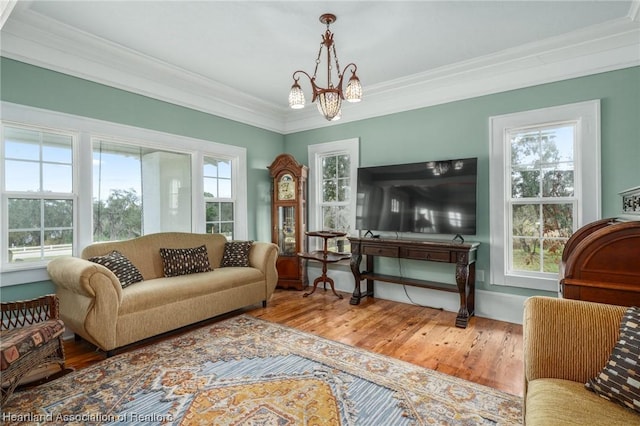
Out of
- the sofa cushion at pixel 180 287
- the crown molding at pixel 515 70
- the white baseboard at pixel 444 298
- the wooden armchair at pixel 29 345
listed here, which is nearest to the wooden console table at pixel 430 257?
the white baseboard at pixel 444 298

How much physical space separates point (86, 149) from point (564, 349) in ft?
12.9

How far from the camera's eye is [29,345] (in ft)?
6.44

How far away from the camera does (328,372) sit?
2393 mm

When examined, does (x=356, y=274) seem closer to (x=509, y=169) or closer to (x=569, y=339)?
(x=509, y=169)

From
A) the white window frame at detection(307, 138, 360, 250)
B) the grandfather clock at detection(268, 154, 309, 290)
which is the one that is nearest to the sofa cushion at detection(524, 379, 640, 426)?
the grandfather clock at detection(268, 154, 309, 290)

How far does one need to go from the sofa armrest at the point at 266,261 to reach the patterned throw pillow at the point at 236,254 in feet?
0.24

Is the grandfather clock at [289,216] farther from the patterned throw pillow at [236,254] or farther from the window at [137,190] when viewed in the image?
the window at [137,190]

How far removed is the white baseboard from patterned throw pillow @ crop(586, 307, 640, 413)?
2.26 meters

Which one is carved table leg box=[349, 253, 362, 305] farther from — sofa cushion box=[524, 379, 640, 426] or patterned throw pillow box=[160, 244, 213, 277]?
sofa cushion box=[524, 379, 640, 426]

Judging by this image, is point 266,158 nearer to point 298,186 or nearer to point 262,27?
point 298,186

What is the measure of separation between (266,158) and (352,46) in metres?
2.40

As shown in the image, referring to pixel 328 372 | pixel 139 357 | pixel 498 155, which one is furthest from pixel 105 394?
pixel 498 155

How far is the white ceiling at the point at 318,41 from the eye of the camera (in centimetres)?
257

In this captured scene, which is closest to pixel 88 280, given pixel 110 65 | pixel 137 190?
pixel 137 190
